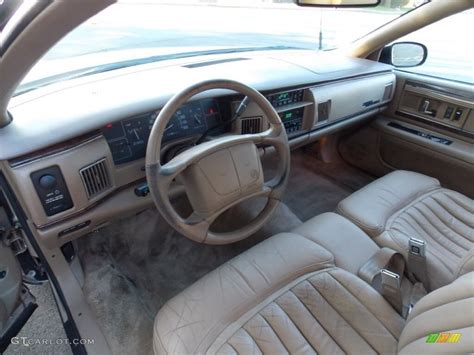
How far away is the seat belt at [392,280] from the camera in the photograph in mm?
993

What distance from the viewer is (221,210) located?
1186mm

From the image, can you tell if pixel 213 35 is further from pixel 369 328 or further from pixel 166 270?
pixel 369 328

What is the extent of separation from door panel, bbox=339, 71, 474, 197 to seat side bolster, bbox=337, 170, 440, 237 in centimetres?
44

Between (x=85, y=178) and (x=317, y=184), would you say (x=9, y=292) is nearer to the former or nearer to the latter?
(x=85, y=178)

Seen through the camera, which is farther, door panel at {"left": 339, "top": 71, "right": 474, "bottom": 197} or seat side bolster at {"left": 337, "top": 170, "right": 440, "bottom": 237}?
door panel at {"left": 339, "top": 71, "right": 474, "bottom": 197}

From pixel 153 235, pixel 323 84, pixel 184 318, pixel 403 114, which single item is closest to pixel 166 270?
pixel 153 235

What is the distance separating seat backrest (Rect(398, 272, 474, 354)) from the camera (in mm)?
655

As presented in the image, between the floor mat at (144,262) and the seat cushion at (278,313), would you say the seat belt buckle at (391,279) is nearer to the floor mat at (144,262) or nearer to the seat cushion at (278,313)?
the seat cushion at (278,313)

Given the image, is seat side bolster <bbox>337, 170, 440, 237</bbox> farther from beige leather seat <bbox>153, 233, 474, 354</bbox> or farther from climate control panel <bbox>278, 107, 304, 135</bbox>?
climate control panel <bbox>278, 107, 304, 135</bbox>

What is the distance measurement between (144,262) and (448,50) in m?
2.38

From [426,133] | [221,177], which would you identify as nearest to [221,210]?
[221,177]

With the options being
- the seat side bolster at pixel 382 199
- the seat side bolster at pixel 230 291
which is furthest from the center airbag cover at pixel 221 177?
the seat side bolster at pixel 382 199

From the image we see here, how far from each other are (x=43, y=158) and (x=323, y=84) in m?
1.43

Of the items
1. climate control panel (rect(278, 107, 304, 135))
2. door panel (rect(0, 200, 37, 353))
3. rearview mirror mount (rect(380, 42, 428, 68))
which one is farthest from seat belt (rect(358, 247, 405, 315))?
A: rearview mirror mount (rect(380, 42, 428, 68))
